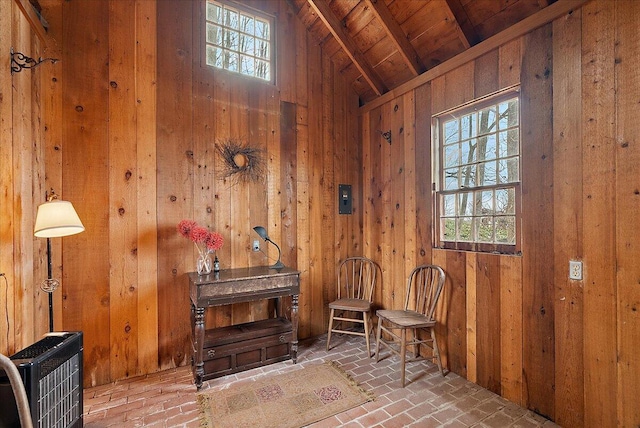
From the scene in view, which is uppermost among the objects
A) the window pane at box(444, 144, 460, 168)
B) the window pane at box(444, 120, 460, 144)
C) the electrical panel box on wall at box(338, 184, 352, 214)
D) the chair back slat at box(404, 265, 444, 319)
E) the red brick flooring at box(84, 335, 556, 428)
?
the window pane at box(444, 120, 460, 144)

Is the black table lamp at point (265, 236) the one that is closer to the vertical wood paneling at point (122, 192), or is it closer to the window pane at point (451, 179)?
the vertical wood paneling at point (122, 192)

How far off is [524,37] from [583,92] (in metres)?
0.63

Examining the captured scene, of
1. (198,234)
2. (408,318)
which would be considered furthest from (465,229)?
(198,234)

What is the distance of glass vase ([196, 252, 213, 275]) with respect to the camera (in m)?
2.69

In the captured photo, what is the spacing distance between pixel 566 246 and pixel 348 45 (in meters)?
2.79

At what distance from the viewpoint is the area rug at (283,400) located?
2.02 m

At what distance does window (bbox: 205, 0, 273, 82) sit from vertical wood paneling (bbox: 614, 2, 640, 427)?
2.91 m

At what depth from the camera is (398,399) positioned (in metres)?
2.24

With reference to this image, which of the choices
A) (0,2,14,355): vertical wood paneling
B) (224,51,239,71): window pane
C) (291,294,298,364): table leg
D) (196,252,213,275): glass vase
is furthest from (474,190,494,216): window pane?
(0,2,14,355): vertical wood paneling

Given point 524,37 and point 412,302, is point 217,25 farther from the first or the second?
point 412,302

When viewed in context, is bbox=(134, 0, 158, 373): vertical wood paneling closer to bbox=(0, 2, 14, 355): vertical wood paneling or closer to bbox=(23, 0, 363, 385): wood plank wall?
bbox=(23, 0, 363, 385): wood plank wall

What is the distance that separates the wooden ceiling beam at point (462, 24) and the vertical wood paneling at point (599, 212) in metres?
0.79

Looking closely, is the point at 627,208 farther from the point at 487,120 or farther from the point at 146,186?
the point at 146,186

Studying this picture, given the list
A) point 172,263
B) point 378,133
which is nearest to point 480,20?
point 378,133
